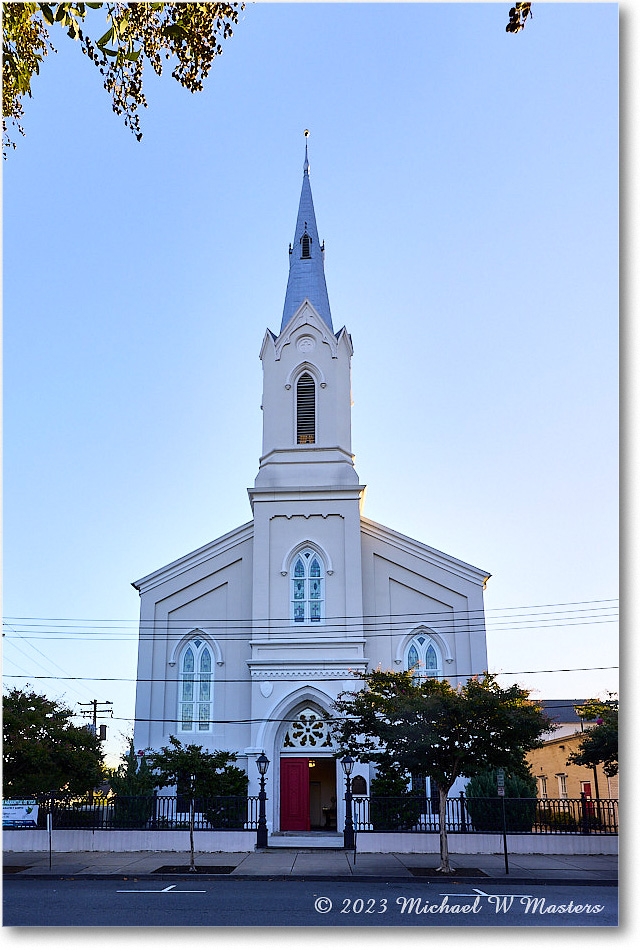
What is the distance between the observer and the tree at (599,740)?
12.8 meters

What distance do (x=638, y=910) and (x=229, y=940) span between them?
336cm

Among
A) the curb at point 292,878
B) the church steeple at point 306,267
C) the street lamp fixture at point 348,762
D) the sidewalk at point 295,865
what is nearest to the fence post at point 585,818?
the sidewalk at point 295,865

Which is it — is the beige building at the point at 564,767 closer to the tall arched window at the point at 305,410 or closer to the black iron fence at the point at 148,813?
the black iron fence at the point at 148,813

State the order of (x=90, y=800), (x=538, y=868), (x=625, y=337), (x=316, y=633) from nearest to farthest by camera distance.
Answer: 1. (x=625, y=337)
2. (x=538, y=868)
3. (x=90, y=800)
4. (x=316, y=633)

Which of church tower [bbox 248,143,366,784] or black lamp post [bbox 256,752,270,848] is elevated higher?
church tower [bbox 248,143,366,784]

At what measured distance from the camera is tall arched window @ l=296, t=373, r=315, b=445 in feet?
80.6

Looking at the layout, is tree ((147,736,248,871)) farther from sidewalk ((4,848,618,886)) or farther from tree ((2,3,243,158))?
tree ((2,3,243,158))

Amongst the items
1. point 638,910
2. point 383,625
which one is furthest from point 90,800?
point 638,910

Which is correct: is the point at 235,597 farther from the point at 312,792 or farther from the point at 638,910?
the point at 638,910

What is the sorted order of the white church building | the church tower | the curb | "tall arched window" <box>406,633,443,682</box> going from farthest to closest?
1. "tall arched window" <box>406,633,443,682</box>
2. the church tower
3. the white church building
4. the curb

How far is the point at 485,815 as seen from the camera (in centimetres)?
1825

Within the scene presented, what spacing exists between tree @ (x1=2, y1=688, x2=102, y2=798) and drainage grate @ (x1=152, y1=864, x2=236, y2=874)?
2.85m

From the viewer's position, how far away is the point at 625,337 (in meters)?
7.41

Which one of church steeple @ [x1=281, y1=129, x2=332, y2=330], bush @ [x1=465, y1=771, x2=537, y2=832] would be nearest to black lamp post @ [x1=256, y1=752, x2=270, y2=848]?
bush @ [x1=465, y1=771, x2=537, y2=832]
